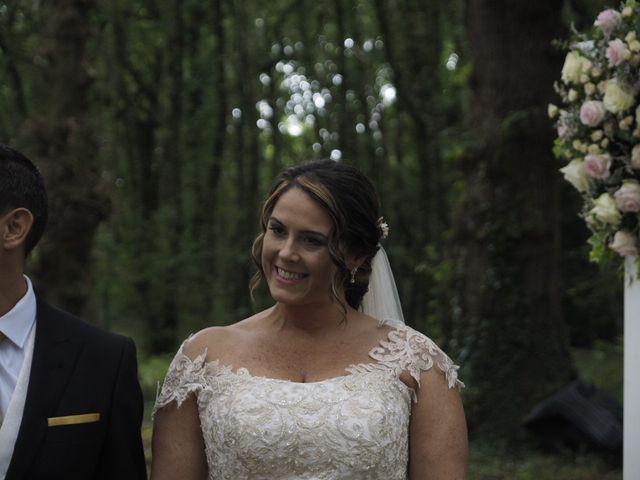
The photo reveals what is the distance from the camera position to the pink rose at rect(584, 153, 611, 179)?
5.14 meters

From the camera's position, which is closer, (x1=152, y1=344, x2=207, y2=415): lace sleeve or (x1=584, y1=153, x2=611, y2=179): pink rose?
(x1=152, y1=344, x2=207, y2=415): lace sleeve

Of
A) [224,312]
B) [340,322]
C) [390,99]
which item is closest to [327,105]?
[390,99]

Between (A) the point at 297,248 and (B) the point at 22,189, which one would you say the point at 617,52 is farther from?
(B) the point at 22,189

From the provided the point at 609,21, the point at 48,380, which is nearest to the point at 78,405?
the point at 48,380

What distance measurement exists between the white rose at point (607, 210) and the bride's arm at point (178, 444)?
241 cm

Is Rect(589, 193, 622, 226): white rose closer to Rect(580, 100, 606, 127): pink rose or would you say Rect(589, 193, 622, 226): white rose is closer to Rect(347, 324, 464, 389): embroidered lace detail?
Rect(580, 100, 606, 127): pink rose

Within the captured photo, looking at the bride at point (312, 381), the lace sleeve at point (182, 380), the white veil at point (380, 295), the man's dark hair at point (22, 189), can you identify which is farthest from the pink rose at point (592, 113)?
the man's dark hair at point (22, 189)

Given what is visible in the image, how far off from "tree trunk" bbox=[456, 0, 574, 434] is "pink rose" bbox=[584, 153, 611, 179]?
409 centimetres

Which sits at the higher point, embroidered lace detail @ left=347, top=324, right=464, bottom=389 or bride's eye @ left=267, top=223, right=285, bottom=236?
bride's eye @ left=267, top=223, right=285, bottom=236

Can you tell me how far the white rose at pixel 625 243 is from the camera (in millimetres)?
5113

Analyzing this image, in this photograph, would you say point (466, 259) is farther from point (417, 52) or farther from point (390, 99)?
point (390, 99)

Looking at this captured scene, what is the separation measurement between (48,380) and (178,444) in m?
0.80

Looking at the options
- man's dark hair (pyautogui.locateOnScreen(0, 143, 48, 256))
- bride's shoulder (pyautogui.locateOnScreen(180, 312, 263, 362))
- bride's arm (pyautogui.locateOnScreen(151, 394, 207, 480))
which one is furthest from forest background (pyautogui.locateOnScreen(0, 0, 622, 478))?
man's dark hair (pyautogui.locateOnScreen(0, 143, 48, 256))

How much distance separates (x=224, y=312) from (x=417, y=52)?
591 cm
